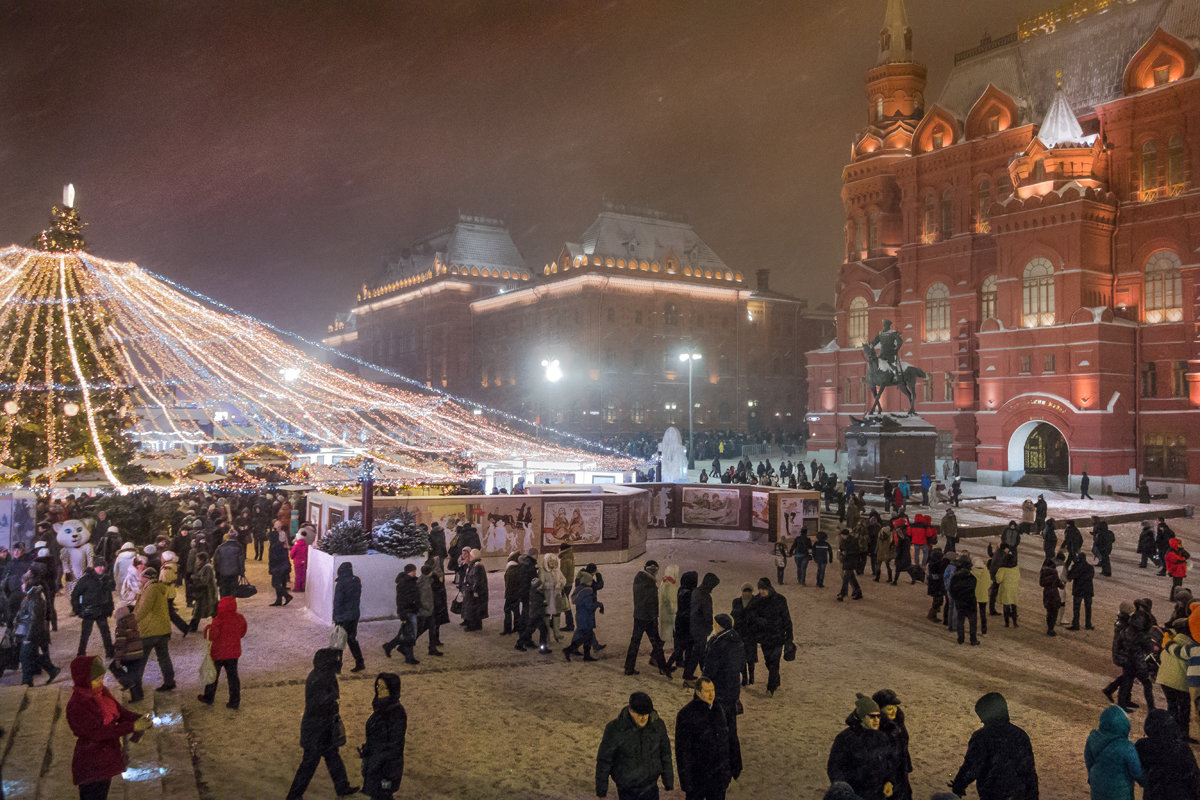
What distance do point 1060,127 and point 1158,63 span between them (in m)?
4.91

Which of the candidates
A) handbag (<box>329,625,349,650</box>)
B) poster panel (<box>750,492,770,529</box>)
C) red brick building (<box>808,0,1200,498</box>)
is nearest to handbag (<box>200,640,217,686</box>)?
handbag (<box>329,625,349,650</box>)

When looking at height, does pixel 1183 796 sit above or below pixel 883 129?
below

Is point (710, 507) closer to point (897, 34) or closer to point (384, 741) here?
point (384, 741)

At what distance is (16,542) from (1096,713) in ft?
59.9

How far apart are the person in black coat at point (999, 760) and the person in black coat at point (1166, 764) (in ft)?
3.01

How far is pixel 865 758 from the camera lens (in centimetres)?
609

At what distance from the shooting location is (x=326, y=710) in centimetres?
715

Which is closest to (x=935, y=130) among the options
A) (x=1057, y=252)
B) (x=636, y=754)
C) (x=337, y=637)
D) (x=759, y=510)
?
(x=1057, y=252)

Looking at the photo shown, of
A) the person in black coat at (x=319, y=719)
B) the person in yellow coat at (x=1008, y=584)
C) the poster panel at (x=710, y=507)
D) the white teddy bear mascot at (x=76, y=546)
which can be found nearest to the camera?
the person in black coat at (x=319, y=719)

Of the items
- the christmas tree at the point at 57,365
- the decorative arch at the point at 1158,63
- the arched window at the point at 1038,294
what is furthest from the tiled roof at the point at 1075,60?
the christmas tree at the point at 57,365

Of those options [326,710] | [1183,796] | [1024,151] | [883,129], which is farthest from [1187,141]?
[326,710]

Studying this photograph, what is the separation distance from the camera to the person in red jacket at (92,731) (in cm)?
650

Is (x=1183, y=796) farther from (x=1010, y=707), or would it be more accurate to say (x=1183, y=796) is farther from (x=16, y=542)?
(x=16, y=542)

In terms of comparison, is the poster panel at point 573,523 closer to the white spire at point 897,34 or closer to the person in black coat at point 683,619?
the person in black coat at point 683,619
